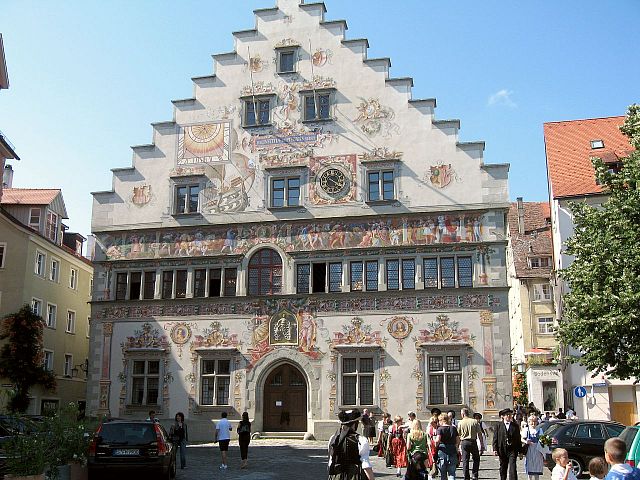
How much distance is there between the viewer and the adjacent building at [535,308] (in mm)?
43844

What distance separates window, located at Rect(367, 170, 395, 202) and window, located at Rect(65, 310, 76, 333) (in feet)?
59.8

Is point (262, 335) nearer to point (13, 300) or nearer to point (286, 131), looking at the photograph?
point (286, 131)

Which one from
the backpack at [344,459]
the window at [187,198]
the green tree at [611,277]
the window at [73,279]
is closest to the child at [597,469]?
the backpack at [344,459]

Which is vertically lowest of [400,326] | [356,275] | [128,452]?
[128,452]

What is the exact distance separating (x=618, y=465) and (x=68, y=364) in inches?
1384

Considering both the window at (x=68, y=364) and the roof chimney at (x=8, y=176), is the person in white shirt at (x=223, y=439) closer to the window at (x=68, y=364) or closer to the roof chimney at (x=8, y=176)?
the window at (x=68, y=364)

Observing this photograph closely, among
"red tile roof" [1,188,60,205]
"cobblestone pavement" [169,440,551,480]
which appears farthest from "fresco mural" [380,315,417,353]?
"red tile roof" [1,188,60,205]

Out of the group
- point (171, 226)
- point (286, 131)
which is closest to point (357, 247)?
point (286, 131)

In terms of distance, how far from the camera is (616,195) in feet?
68.2

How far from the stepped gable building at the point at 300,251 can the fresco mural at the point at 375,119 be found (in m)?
0.06

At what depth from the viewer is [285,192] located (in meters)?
30.9

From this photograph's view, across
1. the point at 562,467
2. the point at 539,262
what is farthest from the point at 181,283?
the point at 539,262

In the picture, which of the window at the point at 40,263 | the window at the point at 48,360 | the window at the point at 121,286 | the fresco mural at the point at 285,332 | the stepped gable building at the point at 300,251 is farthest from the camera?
the window at the point at 48,360

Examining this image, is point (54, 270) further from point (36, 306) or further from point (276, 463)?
point (276, 463)
